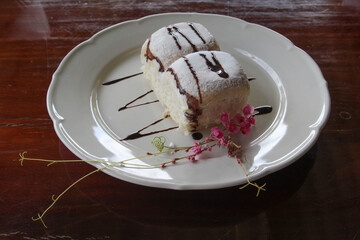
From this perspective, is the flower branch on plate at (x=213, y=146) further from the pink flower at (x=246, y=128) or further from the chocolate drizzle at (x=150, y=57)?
the chocolate drizzle at (x=150, y=57)

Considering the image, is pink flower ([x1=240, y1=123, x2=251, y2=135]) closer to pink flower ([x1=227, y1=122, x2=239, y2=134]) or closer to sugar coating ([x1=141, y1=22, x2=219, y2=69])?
pink flower ([x1=227, y1=122, x2=239, y2=134])

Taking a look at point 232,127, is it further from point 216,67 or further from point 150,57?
point 150,57

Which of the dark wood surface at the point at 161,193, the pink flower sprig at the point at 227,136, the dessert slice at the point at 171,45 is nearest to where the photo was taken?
the dark wood surface at the point at 161,193

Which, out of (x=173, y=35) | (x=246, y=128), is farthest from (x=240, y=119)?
(x=173, y=35)

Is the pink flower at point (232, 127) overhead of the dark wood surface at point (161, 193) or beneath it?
overhead

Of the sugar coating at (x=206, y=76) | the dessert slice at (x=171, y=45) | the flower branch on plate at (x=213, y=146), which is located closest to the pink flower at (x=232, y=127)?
the flower branch on plate at (x=213, y=146)

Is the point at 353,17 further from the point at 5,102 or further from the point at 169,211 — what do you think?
the point at 5,102

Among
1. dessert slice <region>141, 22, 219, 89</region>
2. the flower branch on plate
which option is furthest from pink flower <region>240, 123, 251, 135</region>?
dessert slice <region>141, 22, 219, 89</region>
